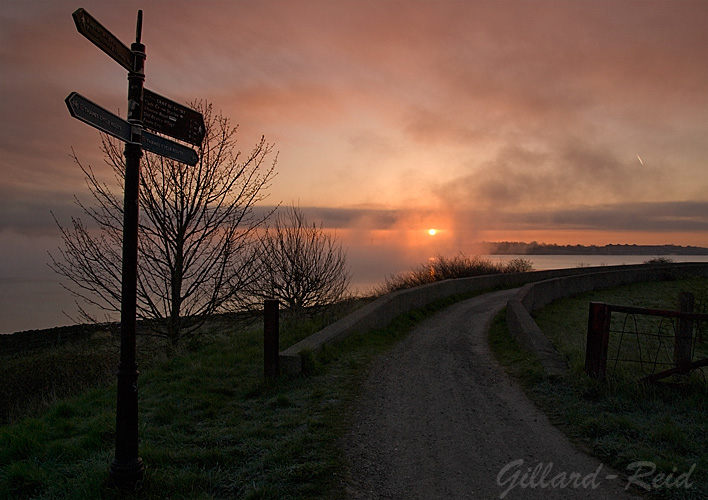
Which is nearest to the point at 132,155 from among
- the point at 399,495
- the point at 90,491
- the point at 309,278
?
the point at 90,491

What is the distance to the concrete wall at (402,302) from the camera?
799cm

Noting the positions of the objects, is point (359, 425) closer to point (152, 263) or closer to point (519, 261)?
point (152, 263)

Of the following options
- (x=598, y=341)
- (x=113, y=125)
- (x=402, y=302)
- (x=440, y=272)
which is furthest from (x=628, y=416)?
(x=440, y=272)

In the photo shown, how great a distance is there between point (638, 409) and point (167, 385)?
21.6 ft

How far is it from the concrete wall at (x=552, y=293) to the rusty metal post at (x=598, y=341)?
1.83 ft

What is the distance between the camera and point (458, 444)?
492 cm

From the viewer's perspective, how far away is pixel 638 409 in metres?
5.82

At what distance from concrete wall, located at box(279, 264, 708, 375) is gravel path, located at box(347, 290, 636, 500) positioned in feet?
4.21

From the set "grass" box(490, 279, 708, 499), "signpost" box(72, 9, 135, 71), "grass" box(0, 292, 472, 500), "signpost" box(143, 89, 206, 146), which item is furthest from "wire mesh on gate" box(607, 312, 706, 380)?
"signpost" box(72, 9, 135, 71)

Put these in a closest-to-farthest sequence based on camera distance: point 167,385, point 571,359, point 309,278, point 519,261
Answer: point 167,385, point 571,359, point 309,278, point 519,261

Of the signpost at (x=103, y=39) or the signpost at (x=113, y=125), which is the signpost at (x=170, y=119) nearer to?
the signpost at (x=113, y=125)

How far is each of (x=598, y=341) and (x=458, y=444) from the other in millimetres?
3103

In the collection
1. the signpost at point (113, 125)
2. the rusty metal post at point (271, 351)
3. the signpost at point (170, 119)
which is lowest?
the rusty metal post at point (271, 351)

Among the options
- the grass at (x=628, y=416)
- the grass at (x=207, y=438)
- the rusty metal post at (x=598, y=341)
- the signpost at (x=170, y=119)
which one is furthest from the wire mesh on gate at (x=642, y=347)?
the signpost at (x=170, y=119)
